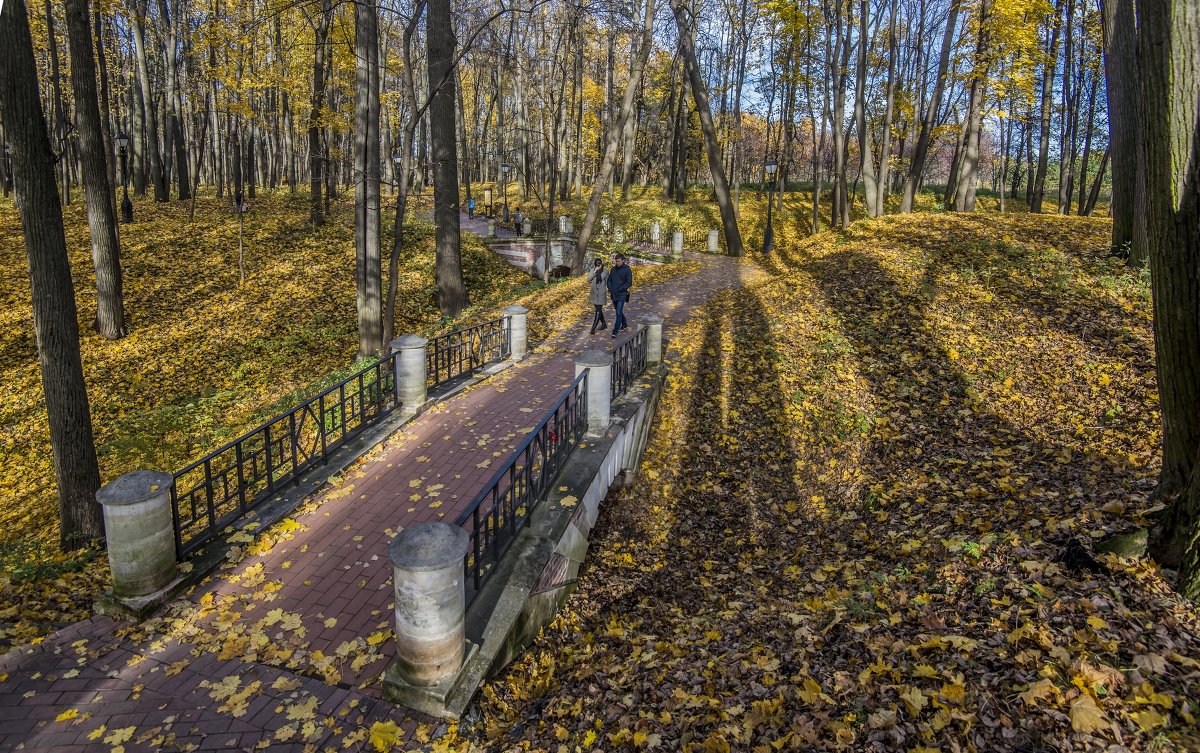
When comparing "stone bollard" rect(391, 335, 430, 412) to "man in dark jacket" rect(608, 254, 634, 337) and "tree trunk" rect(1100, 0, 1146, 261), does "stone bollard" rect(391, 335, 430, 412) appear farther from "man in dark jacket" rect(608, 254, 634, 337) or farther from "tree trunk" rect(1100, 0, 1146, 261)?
"tree trunk" rect(1100, 0, 1146, 261)

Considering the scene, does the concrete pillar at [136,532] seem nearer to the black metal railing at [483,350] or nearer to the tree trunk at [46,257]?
the tree trunk at [46,257]

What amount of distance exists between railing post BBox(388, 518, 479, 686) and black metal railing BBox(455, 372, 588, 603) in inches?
14.8

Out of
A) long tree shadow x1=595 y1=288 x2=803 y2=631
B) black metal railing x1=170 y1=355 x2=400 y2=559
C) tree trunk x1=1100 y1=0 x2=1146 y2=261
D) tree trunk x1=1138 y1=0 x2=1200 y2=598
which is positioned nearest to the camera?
tree trunk x1=1138 y1=0 x2=1200 y2=598

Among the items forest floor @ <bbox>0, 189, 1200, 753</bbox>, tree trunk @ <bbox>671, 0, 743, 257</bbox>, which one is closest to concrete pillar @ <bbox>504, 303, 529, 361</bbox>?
forest floor @ <bbox>0, 189, 1200, 753</bbox>

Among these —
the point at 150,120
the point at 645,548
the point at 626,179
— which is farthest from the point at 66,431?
the point at 626,179

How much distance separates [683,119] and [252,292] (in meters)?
22.7

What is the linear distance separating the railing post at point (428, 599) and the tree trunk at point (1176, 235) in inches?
181

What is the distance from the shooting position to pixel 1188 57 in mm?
3900

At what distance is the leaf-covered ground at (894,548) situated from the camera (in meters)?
3.48

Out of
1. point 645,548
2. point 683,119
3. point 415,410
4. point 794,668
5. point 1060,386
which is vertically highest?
point 683,119

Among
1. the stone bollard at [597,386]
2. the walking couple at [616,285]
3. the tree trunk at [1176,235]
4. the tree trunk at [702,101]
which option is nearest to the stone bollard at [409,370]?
the stone bollard at [597,386]

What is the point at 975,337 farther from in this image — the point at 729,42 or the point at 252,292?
the point at 729,42

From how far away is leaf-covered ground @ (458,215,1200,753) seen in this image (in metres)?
3.48

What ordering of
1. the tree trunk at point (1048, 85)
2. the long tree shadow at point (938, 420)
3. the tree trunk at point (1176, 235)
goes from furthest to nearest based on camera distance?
the tree trunk at point (1048, 85), the long tree shadow at point (938, 420), the tree trunk at point (1176, 235)
